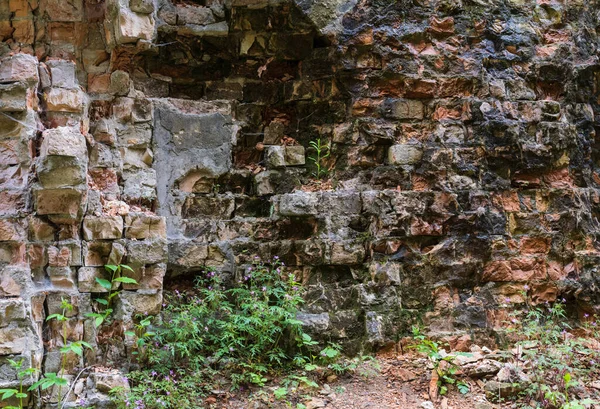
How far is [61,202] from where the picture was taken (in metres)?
4.01

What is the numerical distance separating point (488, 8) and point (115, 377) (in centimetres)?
442

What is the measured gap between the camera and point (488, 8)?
5184 mm

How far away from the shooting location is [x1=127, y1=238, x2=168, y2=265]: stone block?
4250mm

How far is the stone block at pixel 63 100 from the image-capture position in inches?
169

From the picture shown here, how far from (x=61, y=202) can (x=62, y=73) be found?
1083 mm

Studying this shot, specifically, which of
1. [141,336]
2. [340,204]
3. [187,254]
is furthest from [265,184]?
[141,336]

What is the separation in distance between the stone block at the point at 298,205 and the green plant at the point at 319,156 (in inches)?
13.7

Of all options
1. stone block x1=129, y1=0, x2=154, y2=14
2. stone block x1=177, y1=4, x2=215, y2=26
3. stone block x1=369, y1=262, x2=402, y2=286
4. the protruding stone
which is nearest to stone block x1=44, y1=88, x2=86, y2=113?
stone block x1=129, y1=0, x2=154, y2=14

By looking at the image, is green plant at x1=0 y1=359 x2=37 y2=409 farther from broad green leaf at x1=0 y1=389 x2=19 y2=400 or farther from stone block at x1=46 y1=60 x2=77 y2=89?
stone block at x1=46 y1=60 x2=77 y2=89

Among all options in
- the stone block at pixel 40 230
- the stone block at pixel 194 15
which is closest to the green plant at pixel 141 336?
the stone block at pixel 40 230

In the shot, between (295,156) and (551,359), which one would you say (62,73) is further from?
(551,359)

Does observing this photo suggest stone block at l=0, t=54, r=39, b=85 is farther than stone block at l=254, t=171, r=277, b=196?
No

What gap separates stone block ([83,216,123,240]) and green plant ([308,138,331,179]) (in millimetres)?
1780

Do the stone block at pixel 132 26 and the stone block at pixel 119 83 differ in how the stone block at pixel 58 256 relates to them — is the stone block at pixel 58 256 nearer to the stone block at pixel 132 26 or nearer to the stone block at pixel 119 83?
the stone block at pixel 119 83
